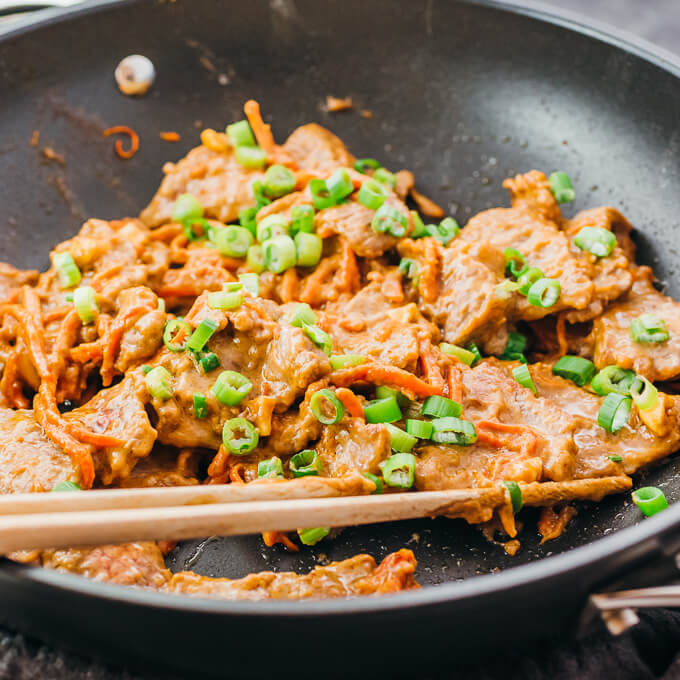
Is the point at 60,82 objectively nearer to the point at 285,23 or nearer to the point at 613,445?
the point at 285,23

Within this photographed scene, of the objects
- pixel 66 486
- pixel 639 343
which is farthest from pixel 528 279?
pixel 66 486

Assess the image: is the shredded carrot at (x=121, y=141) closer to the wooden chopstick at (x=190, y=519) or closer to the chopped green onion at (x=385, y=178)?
the chopped green onion at (x=385, y=178)

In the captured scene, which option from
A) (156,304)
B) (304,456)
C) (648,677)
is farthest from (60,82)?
(648,677)

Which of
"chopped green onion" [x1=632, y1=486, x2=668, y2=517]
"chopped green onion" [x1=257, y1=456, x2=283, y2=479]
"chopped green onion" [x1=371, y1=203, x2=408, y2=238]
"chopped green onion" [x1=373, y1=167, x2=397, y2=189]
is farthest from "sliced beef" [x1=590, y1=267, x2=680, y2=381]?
"chopped green onion" [x1=257, y1=456, x2=283, y2=479]

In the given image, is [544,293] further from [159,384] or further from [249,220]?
[159,384]

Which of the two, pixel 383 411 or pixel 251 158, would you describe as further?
pixel 251 158

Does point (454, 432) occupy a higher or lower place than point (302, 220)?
lower
